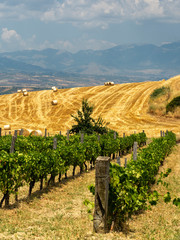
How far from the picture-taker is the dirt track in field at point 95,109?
4828 centimetres

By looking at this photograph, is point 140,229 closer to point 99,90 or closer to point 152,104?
point 152,104

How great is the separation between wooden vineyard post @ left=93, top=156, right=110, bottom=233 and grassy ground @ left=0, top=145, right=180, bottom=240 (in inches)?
11.0

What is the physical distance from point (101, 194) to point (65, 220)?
2.43 metres

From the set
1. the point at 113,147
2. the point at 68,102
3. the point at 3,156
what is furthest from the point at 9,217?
the point at 68,102

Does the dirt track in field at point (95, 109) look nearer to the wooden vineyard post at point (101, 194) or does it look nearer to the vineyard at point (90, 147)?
the vineyard at point (90, 147)

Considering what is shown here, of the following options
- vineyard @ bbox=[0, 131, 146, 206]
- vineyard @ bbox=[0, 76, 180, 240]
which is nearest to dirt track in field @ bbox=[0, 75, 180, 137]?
vineyard @ bbox=[0, 76, 180, 240]

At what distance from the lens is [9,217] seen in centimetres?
995

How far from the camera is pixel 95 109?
59656 millimetres

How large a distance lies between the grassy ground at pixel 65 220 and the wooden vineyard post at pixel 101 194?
28 centimetres

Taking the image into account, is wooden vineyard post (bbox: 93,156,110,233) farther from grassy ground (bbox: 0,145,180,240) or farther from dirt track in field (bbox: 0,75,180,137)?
dirt track in field (bbox: 0,75,180,137)

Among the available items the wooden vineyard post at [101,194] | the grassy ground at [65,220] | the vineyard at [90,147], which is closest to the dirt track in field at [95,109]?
the vineyard at [90,147]

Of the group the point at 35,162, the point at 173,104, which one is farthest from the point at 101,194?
the point at 173,104

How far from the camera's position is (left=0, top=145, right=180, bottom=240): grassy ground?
8.05 metres

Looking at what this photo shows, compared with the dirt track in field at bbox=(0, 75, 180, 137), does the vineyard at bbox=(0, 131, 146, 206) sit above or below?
below
